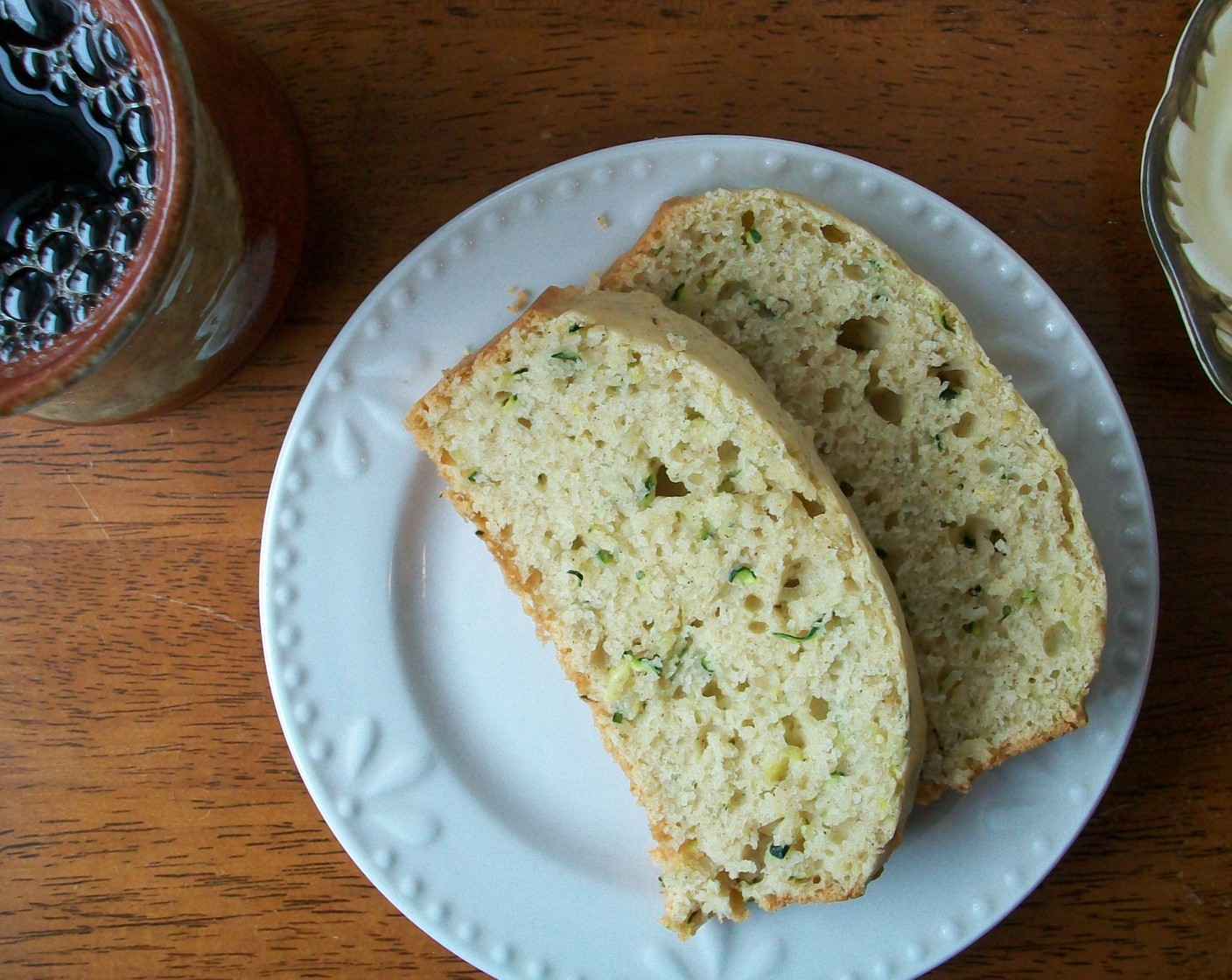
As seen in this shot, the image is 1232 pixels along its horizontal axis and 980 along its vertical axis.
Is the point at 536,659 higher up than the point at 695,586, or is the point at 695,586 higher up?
the point at 695,586

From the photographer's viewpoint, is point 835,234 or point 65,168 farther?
point 835,234

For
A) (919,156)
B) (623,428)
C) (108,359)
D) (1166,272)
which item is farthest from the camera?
(919,156)

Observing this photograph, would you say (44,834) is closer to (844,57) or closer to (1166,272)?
(844,57)

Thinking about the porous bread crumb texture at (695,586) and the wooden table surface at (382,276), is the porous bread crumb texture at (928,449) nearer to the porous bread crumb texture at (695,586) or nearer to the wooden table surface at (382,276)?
the porous bread crumb texture at (695,586)

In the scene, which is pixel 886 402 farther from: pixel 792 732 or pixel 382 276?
pixel 382 276

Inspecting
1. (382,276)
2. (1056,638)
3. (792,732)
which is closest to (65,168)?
(382,276)

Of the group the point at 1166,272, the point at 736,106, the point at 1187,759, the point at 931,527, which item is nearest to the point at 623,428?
the point at 931,527
